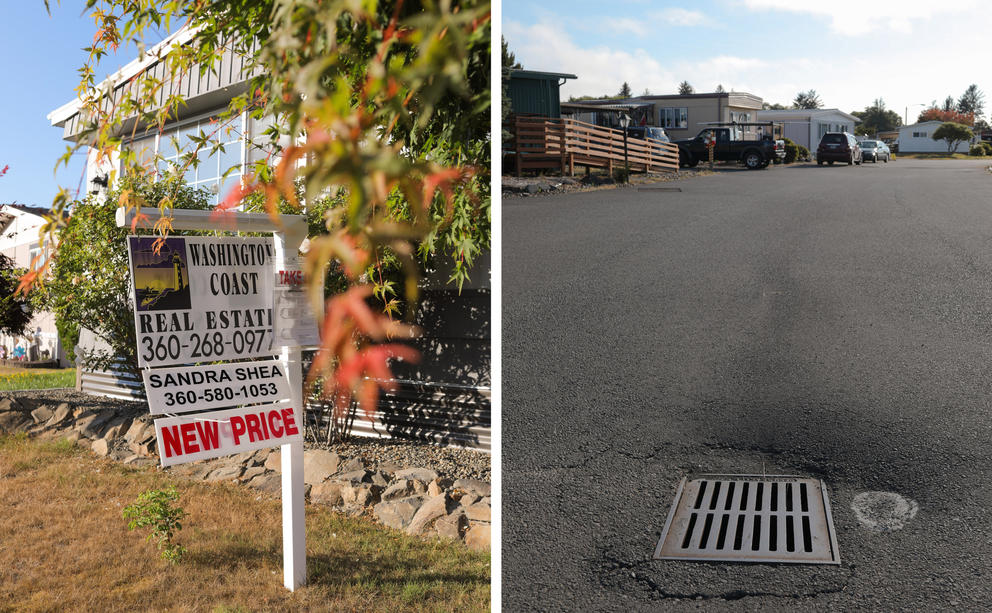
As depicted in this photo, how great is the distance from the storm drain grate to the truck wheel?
11820 mm

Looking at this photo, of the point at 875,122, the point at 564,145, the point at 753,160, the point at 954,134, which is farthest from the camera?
the point at 875,122

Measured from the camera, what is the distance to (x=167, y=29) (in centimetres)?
175

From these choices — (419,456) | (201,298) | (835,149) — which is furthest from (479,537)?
(835,149)

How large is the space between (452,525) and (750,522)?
167 centimetres

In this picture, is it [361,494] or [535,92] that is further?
[535,92]

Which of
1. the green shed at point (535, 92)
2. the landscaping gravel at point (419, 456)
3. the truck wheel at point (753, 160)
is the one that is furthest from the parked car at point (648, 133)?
the landscaping gravel at point (419, 456)

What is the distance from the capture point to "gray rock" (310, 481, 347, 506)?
4.58 m

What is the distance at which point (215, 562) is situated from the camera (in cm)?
388

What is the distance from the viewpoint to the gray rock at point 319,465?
4873mm

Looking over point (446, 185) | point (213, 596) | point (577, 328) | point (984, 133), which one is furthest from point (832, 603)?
point (984, 133)

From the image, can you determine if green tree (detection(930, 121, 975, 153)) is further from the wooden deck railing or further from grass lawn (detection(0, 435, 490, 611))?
grass lawn (detection(0, 435, 490, 611))

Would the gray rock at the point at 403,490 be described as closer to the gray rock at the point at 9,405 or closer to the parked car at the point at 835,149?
the gray rock at the point at 9,405

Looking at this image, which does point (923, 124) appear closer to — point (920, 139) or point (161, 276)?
point (920, 139)

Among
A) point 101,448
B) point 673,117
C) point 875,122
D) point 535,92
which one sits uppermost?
point 875,122
